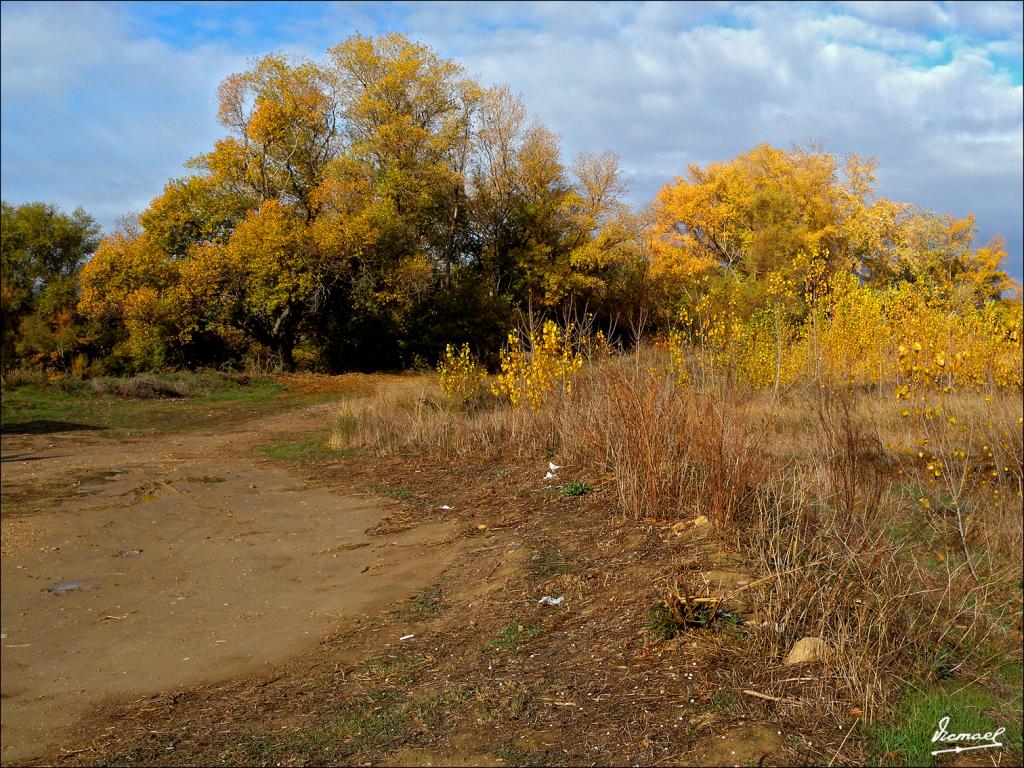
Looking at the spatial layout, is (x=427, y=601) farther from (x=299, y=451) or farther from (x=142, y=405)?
(x=142, y=405)

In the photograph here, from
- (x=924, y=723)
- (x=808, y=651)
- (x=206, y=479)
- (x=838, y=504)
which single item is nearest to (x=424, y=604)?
(x=808, y=651)

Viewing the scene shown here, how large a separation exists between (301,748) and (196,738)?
531mm

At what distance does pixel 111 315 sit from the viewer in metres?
19.8

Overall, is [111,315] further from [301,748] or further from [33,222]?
[301,748]

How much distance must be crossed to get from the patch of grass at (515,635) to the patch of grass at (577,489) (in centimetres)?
270

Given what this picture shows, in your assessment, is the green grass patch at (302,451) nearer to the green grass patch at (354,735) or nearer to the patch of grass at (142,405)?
the patch of grass at (142,405)

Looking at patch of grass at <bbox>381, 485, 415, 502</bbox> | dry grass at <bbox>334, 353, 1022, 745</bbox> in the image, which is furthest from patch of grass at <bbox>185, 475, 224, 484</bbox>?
dry grass at <bbox>334, 353, 1022, 745</bbox>

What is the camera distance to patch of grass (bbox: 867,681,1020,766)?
352cm

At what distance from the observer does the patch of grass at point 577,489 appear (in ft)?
25.6

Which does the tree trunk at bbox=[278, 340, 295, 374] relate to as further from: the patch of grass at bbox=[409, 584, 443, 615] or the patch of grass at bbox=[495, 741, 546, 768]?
the patch of grass at bbox=[495, 741, 546, 768]

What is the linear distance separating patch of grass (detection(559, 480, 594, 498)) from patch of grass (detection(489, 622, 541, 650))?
270 cm

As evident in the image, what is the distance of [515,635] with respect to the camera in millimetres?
5023

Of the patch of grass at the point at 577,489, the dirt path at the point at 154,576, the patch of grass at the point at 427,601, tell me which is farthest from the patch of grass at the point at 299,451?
the patch of grass at the point at 427,601

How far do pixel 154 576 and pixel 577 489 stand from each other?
3993mm
